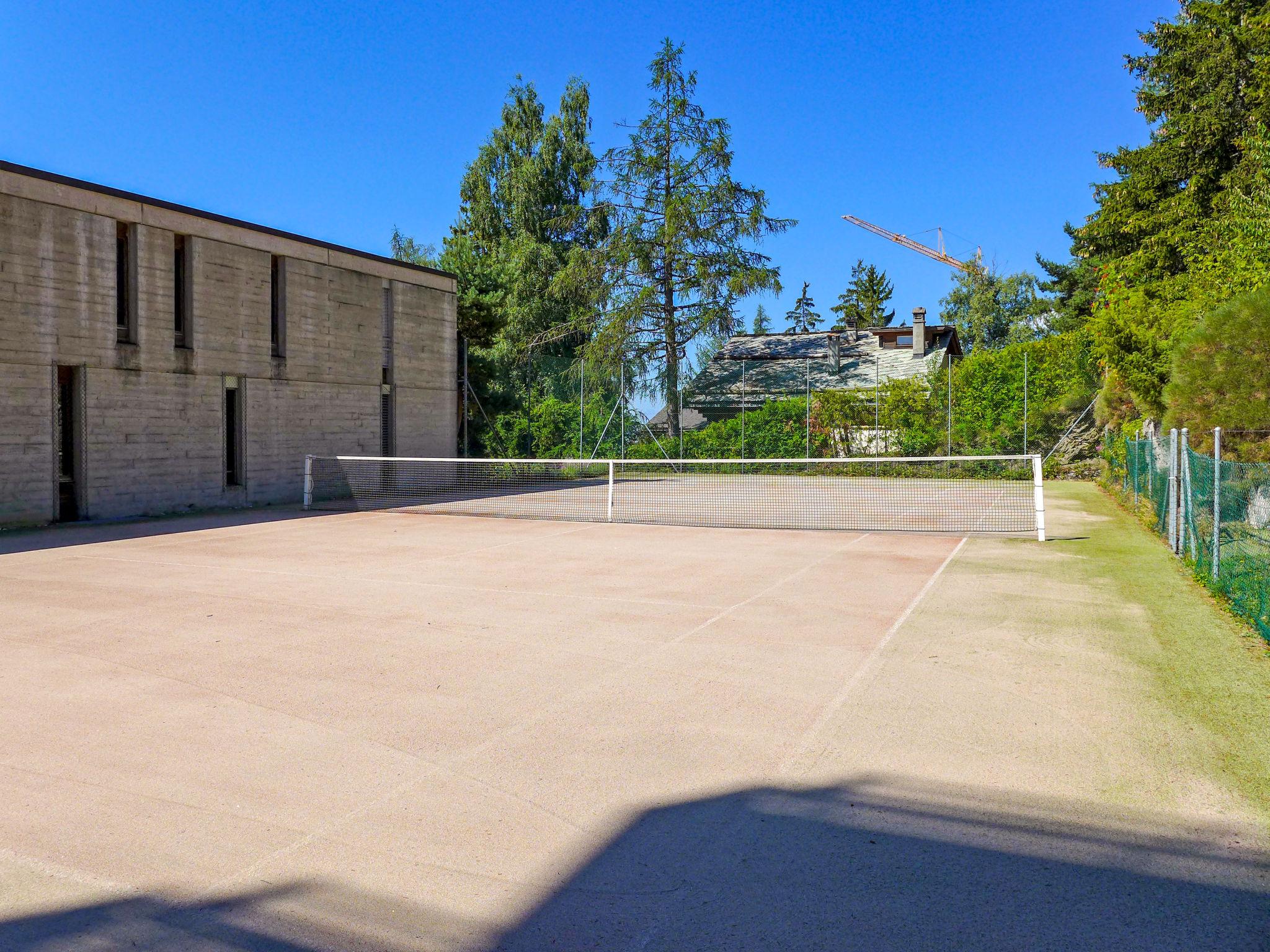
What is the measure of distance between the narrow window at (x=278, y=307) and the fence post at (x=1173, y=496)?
1773 cm

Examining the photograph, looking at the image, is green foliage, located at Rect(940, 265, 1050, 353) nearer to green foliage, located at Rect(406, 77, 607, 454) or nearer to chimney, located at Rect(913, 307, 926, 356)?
chimney, located at Rect(913, 307, 926, 356)

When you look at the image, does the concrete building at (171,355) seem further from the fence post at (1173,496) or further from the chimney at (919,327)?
the chimney at (919,327)

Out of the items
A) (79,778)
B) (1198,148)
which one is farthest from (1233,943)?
(1198,148)

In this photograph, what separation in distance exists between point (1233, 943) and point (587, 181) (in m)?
42.2

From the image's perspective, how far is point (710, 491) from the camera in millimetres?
24875

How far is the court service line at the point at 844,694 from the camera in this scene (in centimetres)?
471

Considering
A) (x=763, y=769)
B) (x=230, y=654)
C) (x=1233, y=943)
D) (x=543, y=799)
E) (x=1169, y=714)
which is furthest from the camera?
(x=230, y=654)

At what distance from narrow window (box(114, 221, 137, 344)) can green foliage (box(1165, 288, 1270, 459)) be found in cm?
1829

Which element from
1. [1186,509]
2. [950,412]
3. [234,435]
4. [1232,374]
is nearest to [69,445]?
[234,435]

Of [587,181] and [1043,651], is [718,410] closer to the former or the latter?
[587,181]

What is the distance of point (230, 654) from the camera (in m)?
6.75

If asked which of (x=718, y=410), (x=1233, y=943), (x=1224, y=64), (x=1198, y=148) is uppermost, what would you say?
(x=1224, y=64)

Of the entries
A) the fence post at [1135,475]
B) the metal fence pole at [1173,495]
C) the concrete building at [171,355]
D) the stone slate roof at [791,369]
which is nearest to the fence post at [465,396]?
the concrete building at [171,355]

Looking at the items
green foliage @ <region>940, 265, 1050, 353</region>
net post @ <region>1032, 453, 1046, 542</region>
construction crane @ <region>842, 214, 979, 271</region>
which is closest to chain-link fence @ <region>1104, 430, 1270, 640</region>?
net post @ <region>1032, 453, 1046, 542</region>
